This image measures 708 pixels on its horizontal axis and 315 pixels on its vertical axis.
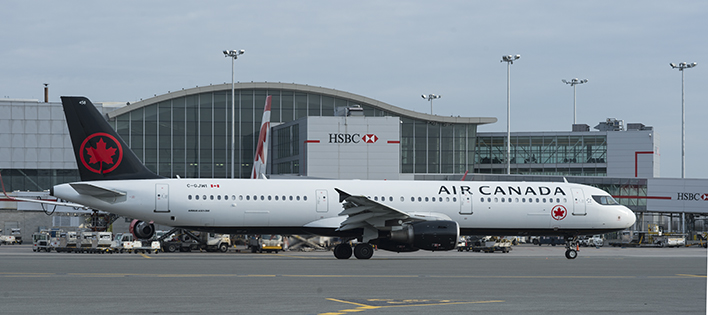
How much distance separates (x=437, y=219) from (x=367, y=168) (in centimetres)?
3595

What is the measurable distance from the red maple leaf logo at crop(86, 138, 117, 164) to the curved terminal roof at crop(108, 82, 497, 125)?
151 feet

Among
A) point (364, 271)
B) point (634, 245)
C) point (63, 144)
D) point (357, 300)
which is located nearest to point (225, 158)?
point (63, 144)

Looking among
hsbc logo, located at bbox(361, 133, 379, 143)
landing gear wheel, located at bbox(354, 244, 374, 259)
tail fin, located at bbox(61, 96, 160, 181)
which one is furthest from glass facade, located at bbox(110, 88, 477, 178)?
landing gear wheel, located at bbox(354, 244, 374, 259)

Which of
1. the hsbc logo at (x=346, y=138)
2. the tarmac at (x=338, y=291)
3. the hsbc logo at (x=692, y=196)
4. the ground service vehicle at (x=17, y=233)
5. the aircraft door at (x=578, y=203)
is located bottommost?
the ground service vehicle at (x=17, y=233)

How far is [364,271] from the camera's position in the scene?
2186 cm

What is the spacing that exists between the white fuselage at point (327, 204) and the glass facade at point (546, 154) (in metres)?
53.7

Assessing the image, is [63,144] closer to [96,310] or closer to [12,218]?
[12,218]

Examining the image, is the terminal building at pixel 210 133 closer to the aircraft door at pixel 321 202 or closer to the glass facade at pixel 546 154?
the glass facade at pixel 546 154

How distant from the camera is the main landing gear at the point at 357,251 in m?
29.8

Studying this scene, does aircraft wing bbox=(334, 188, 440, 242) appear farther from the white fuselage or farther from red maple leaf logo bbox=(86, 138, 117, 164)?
red maple leaf logo bbox=(86, 138, 117, 164)

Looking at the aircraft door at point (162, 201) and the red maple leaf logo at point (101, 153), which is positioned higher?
the red maple leaf logo at point (101, 153)

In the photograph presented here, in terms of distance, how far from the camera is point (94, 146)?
30141 mm

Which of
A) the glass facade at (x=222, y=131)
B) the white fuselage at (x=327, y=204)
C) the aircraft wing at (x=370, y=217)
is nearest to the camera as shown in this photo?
the aircraft wing at (x=370, y=217)

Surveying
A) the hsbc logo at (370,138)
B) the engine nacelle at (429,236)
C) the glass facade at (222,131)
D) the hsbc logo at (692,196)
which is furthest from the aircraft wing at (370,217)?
the glass facade at (222,131)
